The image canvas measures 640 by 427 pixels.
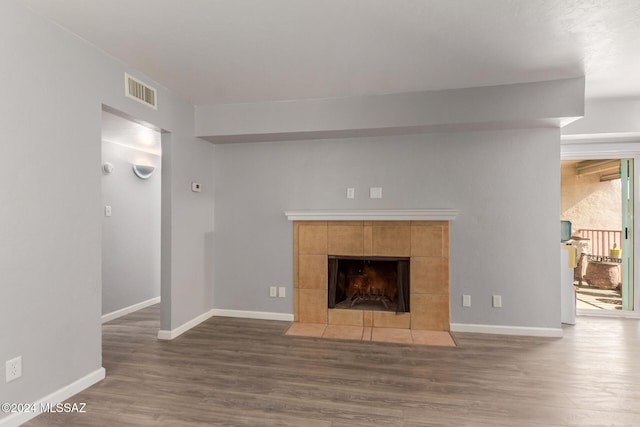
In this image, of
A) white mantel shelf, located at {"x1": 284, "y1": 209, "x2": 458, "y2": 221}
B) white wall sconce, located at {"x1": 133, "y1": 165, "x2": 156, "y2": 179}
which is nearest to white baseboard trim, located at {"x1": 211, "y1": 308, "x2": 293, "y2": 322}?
white mantel shelf, located at {"x1": 284, "y1": 209, "x2": 458, "y2": 221}

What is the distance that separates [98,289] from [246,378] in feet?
4.21

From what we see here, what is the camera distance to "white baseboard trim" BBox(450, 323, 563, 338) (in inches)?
138

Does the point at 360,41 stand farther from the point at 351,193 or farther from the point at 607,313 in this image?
the point at 607,313

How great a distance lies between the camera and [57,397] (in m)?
2.22

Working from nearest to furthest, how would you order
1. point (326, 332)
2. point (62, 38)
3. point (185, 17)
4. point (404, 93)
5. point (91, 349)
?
point (185, 17)
point (62, 38)
point (91, 349)
point (404, 93)
point (326, 332)

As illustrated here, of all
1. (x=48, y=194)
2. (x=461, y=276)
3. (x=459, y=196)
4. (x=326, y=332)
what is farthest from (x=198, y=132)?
(x=461, y=276)

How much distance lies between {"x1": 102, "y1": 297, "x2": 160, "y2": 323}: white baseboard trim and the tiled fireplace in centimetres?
224

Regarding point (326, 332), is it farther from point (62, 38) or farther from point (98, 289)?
point (62, 38)

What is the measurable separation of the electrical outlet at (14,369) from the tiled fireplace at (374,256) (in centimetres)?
247

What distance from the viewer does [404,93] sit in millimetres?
3379

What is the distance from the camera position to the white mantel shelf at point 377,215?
359 centimetres

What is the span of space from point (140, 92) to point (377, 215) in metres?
2.52

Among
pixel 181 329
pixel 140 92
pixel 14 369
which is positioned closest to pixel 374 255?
pixel 181 329

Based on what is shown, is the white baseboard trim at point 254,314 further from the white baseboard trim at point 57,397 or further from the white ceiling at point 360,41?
the white ceiling at point 360,41
